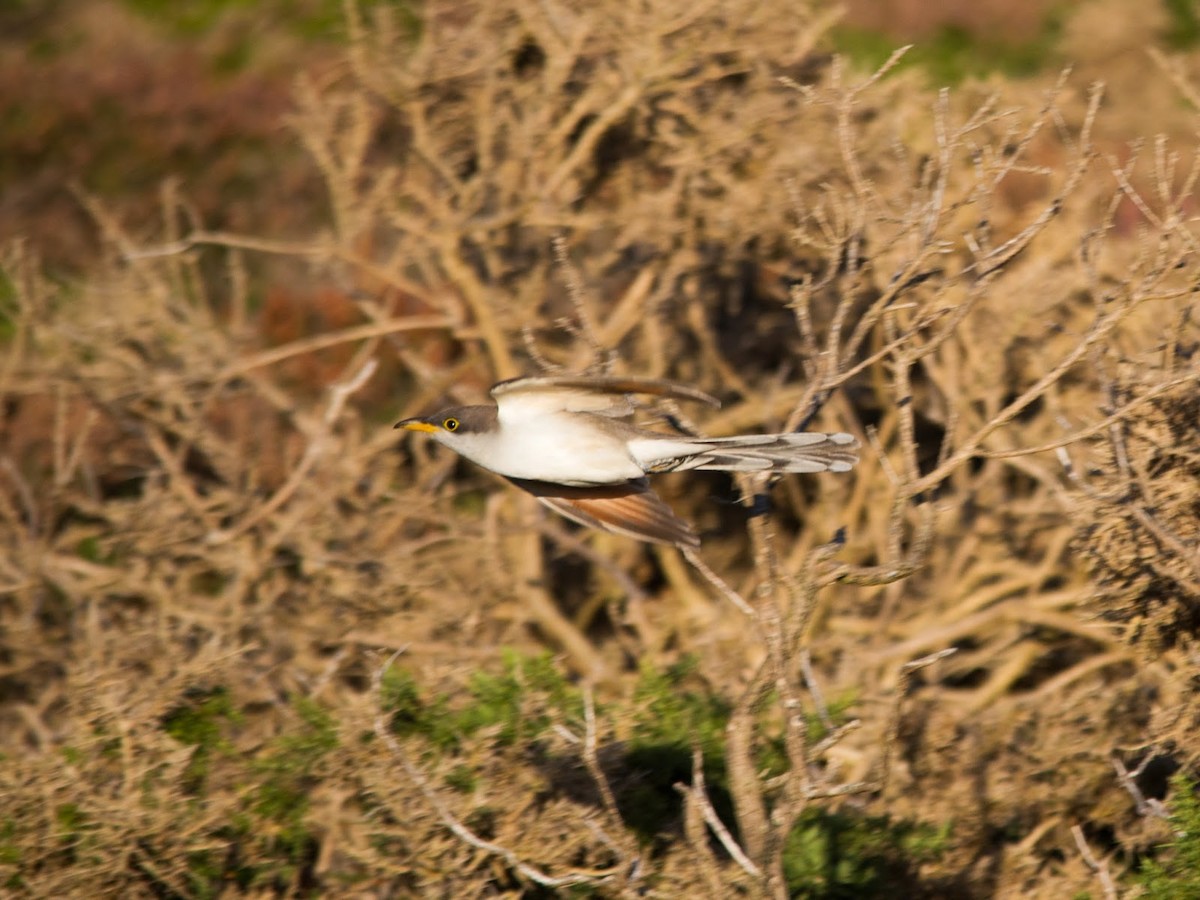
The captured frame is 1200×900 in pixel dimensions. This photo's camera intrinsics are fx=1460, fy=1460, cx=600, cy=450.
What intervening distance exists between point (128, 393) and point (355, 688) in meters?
2.15

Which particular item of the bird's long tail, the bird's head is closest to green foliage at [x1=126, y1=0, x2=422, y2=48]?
the bird's head

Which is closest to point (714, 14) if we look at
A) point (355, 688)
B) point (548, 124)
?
point (548, 124)

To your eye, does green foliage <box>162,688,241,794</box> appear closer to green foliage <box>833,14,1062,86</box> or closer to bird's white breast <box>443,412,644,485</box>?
bird's white breast <box>443,412,644,485</box>

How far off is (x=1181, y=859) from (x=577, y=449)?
8.69ft

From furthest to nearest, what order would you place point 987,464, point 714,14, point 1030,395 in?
point 987,464, point 714,14, point 1030,395

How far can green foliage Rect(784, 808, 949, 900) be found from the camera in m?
5.81

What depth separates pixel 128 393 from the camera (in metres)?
8.23

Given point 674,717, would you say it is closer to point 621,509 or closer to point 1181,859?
point 621,509

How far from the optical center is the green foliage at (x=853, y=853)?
581 centimetres

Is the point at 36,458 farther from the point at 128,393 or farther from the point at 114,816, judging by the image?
the point at 114,816

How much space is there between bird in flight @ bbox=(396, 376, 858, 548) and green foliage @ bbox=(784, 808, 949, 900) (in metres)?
1.66

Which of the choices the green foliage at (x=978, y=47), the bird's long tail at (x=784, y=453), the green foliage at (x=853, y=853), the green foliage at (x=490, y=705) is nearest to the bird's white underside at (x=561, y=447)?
the bird's long tail at (x=784, y=453)

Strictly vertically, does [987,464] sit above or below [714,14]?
below

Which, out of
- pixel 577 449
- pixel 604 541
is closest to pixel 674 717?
pixel 577 449
